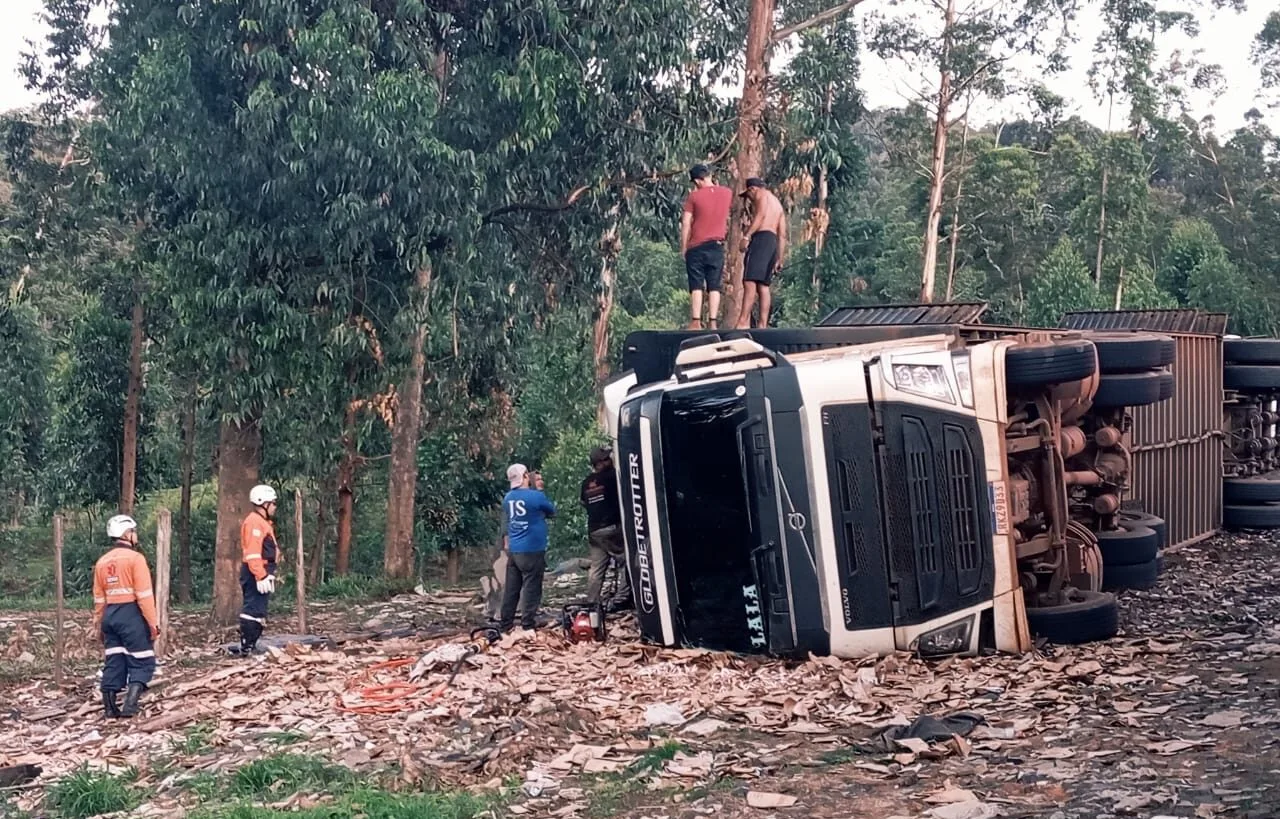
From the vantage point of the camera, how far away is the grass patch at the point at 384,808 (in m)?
6.43

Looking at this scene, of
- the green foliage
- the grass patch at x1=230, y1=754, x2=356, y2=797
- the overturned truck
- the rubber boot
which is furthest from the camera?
the green foliage

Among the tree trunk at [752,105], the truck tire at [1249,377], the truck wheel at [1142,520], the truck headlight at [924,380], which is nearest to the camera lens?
the truck headlight at [924,380]

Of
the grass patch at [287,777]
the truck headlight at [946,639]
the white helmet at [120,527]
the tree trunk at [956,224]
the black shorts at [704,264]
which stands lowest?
the grass patch at [287,777]

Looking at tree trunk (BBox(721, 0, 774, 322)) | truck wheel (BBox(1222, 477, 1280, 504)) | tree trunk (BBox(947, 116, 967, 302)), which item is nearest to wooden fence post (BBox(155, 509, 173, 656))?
tree trunk (BBox(721, 0, 774, 322))

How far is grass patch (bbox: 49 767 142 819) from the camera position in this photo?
738 centimetres

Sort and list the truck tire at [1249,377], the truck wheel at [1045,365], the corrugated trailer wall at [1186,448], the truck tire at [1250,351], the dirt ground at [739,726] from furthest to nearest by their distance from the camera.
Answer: the truck tire at [1250,351]
the truck tire at [1249,377]
the corrugated trailer wall at [1186,448]
the truck wheel at [1045,365]
the dirt ground at [739,726]

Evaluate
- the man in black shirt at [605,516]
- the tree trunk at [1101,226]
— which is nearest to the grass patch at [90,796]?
the man in black shirt at [605,516]

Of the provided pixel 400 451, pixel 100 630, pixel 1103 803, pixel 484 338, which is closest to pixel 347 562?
pixel 400 451

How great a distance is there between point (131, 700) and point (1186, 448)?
943 cm

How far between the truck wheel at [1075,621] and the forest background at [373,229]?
7.48 metres

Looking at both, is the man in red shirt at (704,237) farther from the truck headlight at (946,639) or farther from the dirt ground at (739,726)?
the truck headlight at (946,639)

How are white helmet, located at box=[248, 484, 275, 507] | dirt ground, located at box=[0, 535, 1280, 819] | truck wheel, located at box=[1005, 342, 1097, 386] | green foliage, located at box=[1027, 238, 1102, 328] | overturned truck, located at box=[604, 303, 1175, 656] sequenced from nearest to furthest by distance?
dirt ground, located at box=[0, 535, 1280, 819]
overturned truck, located at box=[604, 303, 1175, 656]
truck wheel, located at box=[1005, 342, 1097, 386]
white helmet, located at box=[248, 484, 275, 507]
green foliage, located at box=[1027, 238, 1102, 328]

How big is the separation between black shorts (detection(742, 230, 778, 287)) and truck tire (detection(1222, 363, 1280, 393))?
17.9 feet

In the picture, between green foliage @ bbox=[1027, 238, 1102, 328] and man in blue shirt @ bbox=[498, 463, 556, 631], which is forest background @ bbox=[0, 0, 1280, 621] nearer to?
green foliage @ bbox=[1027, 238, 1102, 328]
